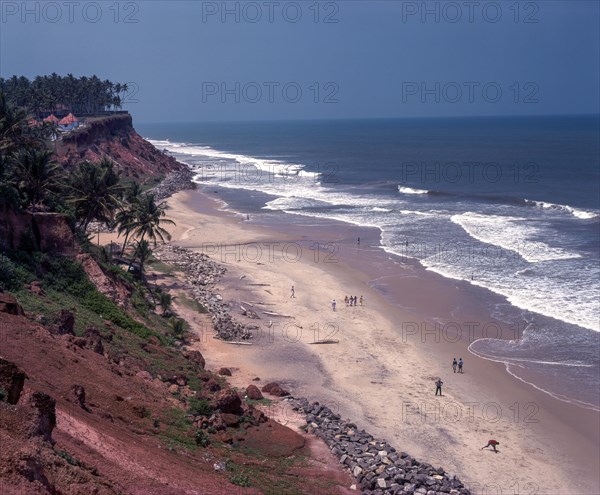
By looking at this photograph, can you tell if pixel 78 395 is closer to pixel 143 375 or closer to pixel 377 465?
pixel 143 375

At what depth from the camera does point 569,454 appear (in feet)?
72.2

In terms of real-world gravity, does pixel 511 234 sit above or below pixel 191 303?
above

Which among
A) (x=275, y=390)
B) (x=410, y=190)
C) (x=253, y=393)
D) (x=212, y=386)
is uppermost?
(x=410, y=190)

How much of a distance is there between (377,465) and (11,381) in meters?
11.2

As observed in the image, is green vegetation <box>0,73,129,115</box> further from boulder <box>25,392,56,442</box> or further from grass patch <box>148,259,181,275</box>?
boulder <box>25,392,56,442</box>

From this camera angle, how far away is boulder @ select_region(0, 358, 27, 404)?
12.4m

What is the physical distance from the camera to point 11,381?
41.3ft

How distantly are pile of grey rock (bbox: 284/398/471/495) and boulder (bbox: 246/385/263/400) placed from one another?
2.50 m

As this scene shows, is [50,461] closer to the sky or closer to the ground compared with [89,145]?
closer to the ground

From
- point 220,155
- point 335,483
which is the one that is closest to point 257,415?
point 335,483

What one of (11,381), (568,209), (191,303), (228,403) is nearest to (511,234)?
(568,209)

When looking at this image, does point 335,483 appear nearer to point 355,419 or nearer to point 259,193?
point 355,419

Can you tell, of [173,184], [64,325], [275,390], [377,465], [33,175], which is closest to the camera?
[377,465]

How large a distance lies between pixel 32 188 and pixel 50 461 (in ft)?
79.0
